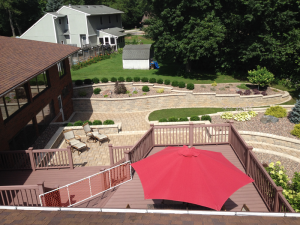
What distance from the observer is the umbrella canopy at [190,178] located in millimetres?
6566

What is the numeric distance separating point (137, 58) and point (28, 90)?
18545 mm

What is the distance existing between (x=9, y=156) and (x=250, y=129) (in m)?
13.4

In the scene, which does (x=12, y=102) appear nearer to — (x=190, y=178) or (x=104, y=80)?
(x=190, y=178)

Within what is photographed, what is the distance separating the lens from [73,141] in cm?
1540

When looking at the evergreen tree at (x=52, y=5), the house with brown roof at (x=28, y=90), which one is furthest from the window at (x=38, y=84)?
the evergreen tree at (x=52, y=5)

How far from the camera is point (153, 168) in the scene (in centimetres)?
760

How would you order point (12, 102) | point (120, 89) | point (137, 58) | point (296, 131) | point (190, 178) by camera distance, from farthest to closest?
1. point (137, 58)
2. point (120, 89)
3. point (296, 131)
4. point (12, 102)
5. point (190, 178)

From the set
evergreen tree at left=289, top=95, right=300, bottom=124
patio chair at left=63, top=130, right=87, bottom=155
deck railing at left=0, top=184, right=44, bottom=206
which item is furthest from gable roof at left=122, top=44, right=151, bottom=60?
deck railing at left=0, top=184, right=44, bottom=206

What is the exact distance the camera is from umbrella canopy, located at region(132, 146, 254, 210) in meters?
6.57

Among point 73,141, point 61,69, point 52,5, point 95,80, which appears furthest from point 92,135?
point 52,5

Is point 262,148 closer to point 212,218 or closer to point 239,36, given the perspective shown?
point 212,218

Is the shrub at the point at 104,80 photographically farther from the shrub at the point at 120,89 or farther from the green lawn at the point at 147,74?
the green lawn at the point at 147,74

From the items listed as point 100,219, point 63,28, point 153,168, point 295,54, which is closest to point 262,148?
point 153,168

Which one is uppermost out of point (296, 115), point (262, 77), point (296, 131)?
point (262, 77)
